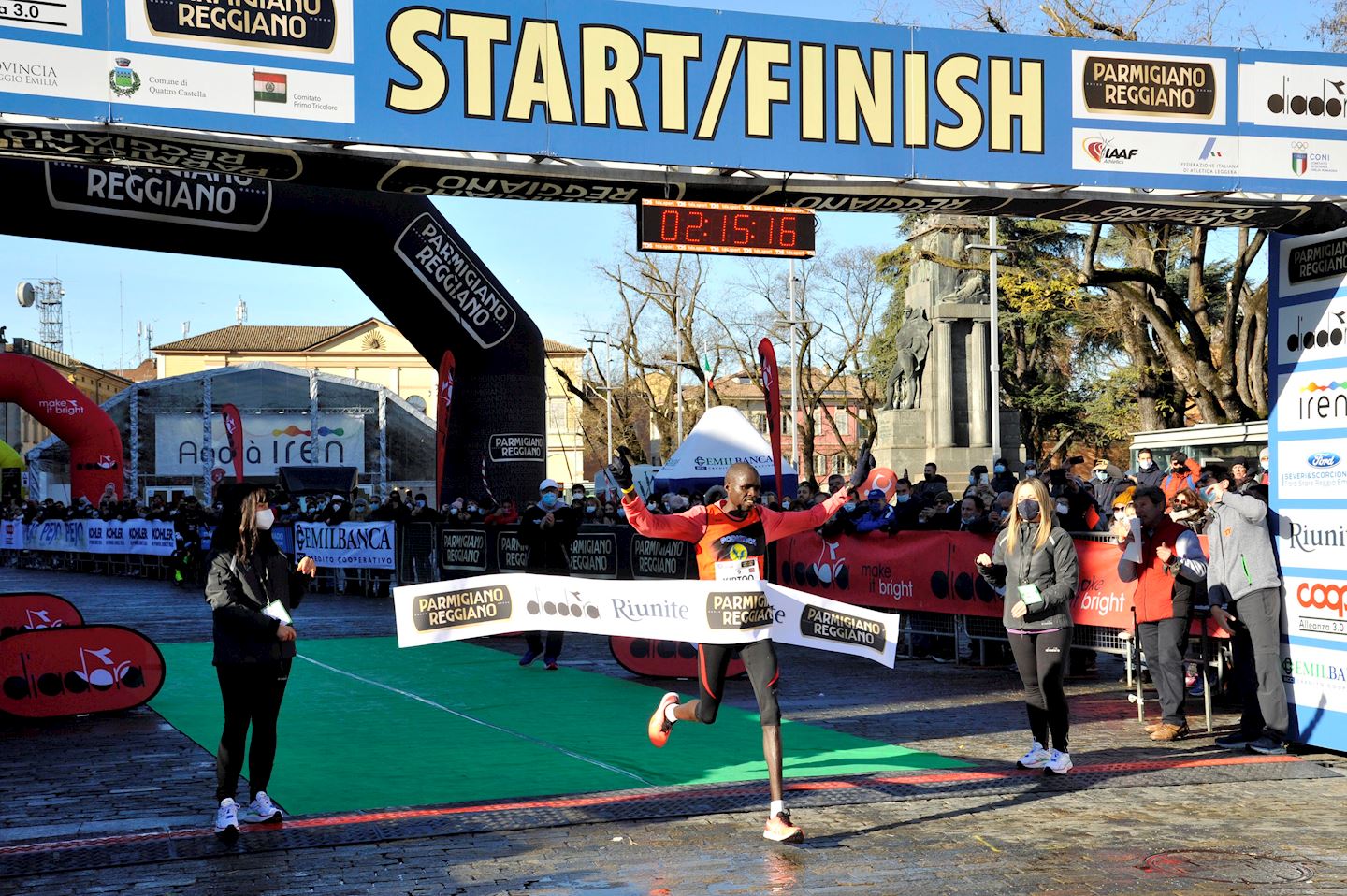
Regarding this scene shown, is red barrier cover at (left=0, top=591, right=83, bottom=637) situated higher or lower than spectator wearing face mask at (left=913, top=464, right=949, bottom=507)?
lower

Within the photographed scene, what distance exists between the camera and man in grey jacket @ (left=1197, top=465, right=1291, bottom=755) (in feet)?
31.9

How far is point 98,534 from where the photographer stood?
3528 cm

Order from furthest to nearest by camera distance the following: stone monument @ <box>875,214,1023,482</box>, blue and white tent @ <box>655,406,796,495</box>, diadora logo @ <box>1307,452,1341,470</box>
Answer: stone monument @ <box>875,214,1023,482</box> → blue and white tent @ <box>655,406,796,495</box> → diadora logo @ <box>1307,452,1341,470</box>

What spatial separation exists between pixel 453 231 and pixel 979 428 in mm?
20638

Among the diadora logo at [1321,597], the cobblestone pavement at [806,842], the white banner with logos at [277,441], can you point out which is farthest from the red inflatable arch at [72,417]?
the diadora logo at [1321,597]

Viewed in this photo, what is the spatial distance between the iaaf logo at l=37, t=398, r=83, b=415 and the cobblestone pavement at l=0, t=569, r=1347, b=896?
28.4m

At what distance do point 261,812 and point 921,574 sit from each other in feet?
32.1

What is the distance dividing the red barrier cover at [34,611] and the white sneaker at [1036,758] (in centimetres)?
842

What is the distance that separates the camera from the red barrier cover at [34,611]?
12.7 meters

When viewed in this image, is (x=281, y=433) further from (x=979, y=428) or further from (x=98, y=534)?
(x=979, y=428)

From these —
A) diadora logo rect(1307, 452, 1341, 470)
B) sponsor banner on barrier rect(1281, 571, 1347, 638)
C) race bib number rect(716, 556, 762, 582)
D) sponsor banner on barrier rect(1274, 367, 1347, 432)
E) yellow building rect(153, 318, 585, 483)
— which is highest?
yellow building rect(153, 318, 585, 483)

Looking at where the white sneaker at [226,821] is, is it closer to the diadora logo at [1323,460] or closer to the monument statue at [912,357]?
the diadora logo at [1323,460]

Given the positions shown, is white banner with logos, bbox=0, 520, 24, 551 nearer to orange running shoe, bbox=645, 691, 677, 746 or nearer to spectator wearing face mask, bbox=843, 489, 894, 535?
spectator wearing face mask, bbox=843, 489, 894, 535

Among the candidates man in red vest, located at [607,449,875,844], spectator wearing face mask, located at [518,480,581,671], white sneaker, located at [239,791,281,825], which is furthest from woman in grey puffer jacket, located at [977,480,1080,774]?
spectator wearing face mask, located at [518,480,581,671]
